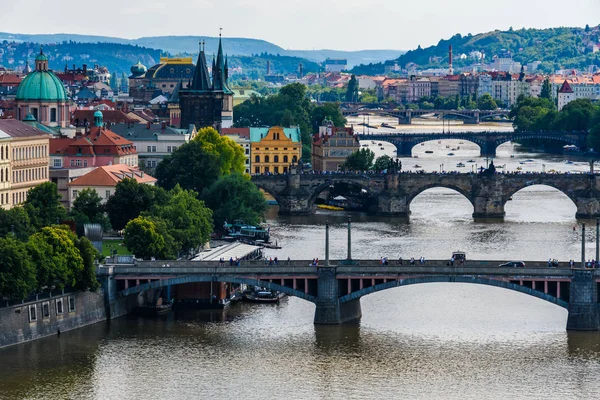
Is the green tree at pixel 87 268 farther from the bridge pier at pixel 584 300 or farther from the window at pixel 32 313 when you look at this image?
the bridge pier at pixel 584 300

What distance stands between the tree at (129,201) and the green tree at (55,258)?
633 inches

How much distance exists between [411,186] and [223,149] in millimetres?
12382

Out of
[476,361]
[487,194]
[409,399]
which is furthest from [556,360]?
[487,194]

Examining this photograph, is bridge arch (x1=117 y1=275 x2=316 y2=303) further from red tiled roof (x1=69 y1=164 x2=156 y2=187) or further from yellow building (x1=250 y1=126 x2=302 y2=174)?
yellow building (x1=250 y1=126 x2=302 y2=174)

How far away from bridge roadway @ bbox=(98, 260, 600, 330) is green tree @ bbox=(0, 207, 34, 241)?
582cm

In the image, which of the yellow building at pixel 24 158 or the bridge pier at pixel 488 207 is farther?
the bridge pier at pixel 488 207

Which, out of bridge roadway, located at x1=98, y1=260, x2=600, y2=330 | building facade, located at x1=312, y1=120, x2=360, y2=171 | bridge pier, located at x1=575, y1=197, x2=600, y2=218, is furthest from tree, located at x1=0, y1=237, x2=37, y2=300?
building facade, located at x1=312, y1=120, x2=360, y2=171

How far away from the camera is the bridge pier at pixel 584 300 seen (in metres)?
71.2

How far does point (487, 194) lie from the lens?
119750 mm

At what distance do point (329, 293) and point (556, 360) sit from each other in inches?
381

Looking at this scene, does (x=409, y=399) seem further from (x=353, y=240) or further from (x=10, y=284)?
(x=353, y=240)

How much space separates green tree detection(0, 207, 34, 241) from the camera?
255 ft

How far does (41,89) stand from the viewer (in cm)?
11888

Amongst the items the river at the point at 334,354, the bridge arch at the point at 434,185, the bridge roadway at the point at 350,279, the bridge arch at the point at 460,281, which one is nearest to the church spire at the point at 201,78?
the bridge arch at the point at 434,185
